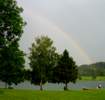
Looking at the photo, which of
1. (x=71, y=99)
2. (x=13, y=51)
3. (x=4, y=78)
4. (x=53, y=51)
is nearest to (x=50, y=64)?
(x=53, y=51)

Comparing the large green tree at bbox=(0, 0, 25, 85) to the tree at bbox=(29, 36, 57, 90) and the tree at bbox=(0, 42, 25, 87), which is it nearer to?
the tree at bbox=(0, 42, 25, 87)

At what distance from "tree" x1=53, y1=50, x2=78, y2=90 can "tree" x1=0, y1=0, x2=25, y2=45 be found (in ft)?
127

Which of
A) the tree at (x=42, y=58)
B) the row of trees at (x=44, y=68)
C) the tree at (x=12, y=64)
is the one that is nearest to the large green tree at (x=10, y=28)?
the tree at (x=12, y=64)

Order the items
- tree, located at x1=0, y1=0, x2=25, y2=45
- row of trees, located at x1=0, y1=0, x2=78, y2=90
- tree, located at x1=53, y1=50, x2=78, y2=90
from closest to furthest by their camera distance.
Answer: tree, located at x1=0, y1=0, x2=25, y2=45, row of trees, located at x1=0, y1=0, x2=78, y2=90, tree, located at x1=53, y1=50, x2=78, y2=90

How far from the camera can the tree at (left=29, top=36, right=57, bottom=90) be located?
8131 cm

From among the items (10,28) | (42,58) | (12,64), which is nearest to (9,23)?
(10,28)

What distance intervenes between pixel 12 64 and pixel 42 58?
2190 cm

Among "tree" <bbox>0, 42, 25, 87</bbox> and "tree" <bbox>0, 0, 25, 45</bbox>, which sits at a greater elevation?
"tree" <bbox>0, 0, 25, 45</bbox>

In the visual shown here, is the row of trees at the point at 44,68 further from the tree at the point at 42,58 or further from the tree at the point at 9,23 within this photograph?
the tree at the point at 9,23

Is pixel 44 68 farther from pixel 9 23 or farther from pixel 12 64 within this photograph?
pixel 9 23

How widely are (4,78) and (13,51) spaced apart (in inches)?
1253

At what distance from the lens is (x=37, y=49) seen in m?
81.9

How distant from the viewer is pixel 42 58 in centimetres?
8119

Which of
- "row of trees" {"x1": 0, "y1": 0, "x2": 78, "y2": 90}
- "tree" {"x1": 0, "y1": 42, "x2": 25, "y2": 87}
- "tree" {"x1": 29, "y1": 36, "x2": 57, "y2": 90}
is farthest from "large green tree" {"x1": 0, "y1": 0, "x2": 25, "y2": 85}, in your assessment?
"tree" {"x1": 29, "y1": 36, "x2": 57, "y2": 90}
